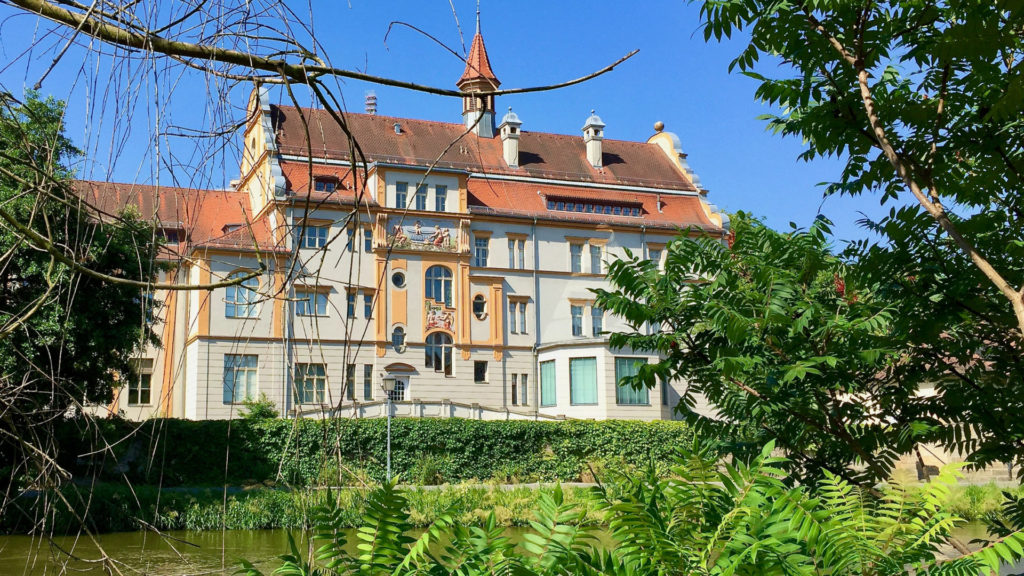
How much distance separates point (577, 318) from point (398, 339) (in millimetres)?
8771

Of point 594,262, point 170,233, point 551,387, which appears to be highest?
point 594,262

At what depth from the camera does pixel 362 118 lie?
4150 cm

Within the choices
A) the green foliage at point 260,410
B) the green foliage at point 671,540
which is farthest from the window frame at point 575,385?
the green foliage at point 671,540

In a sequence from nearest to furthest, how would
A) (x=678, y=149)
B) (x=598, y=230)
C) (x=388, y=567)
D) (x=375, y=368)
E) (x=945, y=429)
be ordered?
(x=388, y=567) → (x=945, y=429) → (x=375, y=368) → (x=598, y=230) → (x=678, y=149)

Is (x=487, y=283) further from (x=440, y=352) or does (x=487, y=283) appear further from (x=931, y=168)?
(x=931, y=168)

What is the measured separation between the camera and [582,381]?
36.9 metres

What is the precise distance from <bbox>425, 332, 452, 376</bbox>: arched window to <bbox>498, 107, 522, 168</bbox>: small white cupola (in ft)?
33.1

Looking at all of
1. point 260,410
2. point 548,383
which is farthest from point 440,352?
point 260,410

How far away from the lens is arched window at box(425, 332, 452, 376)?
122 ft

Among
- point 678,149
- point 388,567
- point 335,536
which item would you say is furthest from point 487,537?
point 678,149

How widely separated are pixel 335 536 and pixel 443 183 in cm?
3665

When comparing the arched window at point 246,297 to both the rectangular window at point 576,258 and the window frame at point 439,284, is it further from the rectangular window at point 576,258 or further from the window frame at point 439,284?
the rectangular window at point 576,258

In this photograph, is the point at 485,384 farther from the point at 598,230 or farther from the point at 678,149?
the point at 678,149

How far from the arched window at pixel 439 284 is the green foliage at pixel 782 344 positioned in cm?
3141
